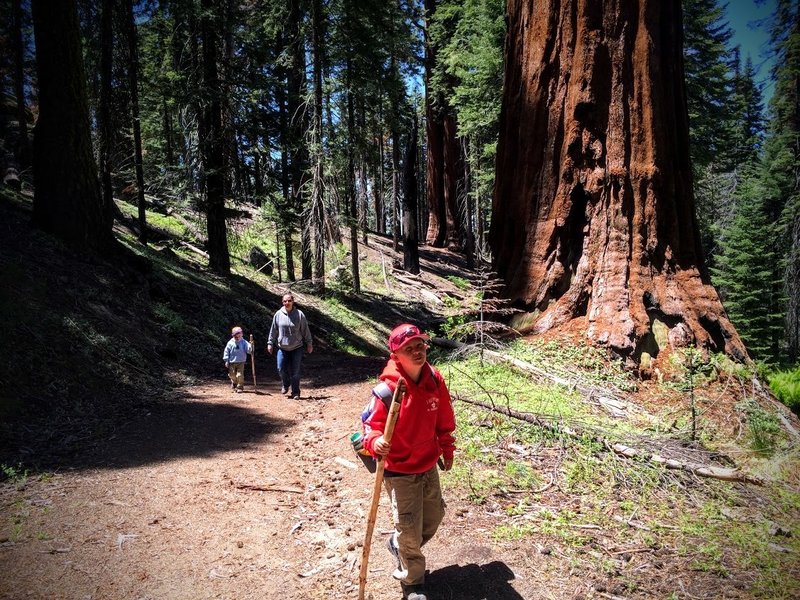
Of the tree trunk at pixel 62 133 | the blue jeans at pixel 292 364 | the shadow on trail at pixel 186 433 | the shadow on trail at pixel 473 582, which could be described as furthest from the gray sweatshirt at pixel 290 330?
the shadow on trail at pixel 473 582

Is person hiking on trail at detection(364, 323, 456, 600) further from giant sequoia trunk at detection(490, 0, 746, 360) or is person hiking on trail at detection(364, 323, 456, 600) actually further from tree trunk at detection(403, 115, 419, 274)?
tree trunk at detection(403, 115, 419, 274)

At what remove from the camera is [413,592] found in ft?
11.1

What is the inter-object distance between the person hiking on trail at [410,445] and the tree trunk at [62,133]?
9.96 metres

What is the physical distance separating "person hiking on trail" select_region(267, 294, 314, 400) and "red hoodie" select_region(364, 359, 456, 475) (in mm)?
5527

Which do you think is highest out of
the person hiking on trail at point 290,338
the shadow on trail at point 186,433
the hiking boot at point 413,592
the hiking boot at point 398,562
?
the person hiking on trail at point 290,338

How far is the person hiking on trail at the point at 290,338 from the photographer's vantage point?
8836mm

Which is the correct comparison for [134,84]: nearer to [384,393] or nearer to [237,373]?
[237,373]

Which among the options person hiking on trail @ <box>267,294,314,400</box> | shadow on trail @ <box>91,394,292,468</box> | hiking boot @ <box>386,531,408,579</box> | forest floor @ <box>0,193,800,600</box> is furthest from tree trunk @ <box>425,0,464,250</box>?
hiking boot @ <box>386,531,408,579</box>

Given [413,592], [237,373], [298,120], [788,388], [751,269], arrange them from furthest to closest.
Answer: [298,120]
[751,269]
[237,373]
[788,388]
[413,592]

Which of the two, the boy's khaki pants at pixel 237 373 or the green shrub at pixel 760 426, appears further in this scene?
the boy's khaki pants at pixel 237 373

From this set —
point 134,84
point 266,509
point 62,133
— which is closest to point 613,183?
point 266,509

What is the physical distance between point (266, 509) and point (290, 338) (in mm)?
4315

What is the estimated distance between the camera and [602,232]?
7848mm

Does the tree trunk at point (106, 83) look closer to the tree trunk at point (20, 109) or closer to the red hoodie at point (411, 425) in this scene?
the tree trunk at point (20, 109)
